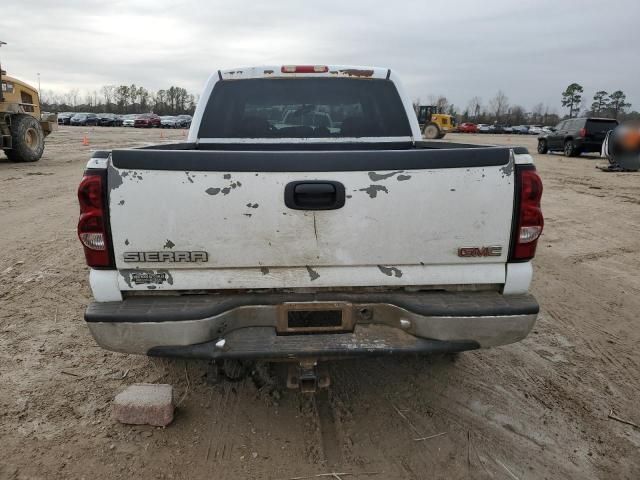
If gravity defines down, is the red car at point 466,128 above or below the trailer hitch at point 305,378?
below

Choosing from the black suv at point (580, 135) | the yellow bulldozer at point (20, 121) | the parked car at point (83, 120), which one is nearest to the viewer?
the yellow bulldozer at point (20, 121)

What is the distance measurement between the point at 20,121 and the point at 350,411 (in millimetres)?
15422

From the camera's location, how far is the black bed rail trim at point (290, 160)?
2369 millimetres

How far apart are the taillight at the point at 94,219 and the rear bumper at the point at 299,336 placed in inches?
10.4

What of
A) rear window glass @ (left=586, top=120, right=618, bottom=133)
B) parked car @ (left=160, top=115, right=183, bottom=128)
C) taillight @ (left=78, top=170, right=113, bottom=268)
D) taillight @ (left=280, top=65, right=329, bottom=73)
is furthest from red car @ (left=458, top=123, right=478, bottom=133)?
taillight @ (left=78, top=170, right=113, bottom=268)

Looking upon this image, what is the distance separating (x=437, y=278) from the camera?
257cm

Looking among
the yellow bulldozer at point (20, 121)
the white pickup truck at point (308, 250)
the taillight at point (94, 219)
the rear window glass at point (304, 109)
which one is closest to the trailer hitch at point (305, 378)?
the white pickup truck at point (308, 250)

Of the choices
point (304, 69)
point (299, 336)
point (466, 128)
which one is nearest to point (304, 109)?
point (304, 69)

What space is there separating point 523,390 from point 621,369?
895 millimetres

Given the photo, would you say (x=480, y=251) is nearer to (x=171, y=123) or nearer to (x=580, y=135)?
(x=580, y=135)

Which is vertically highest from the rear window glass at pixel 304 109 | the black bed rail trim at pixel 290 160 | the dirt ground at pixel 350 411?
the rear window glass at pixel 304 109

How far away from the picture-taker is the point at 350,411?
3.04 m

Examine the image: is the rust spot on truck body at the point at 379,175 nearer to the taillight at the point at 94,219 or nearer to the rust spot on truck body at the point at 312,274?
the rust spot on truck body at the point at 312,274

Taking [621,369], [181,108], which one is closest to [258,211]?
[621,369]
